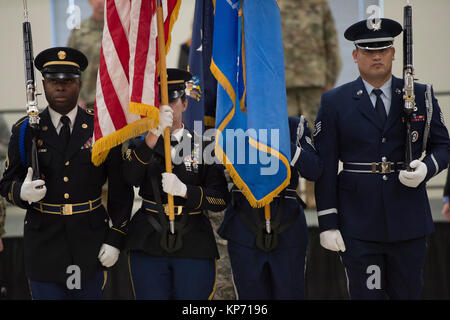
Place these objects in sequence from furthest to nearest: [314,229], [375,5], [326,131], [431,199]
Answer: [431,199] → [375,5] → [314,229] → [326,131]

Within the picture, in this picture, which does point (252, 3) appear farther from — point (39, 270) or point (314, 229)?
point (314, 229)

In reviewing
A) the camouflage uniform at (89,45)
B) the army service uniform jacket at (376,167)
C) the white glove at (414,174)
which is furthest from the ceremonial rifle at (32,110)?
the camouflage uniform at (89,45)

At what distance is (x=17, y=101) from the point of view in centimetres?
614

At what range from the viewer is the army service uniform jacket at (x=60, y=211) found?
3.16 meters

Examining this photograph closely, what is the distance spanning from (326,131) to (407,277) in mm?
910

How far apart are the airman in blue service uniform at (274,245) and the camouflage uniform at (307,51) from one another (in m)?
2.46

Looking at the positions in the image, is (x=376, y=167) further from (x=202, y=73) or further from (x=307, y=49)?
(x=307, y=49)

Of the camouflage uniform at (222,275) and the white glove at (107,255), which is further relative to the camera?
the camouflage uniform at (222,275)

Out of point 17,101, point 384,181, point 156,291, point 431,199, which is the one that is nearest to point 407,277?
point 384,181

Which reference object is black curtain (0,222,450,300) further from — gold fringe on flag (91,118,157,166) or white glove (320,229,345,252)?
gold fringe on flag (91,118,157,166)

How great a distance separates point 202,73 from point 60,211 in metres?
1.28

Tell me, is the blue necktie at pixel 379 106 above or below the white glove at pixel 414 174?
above

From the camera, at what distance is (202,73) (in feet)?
12.2

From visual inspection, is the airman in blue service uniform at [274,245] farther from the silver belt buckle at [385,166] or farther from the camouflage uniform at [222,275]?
the camouflage uniform at [222,275]
